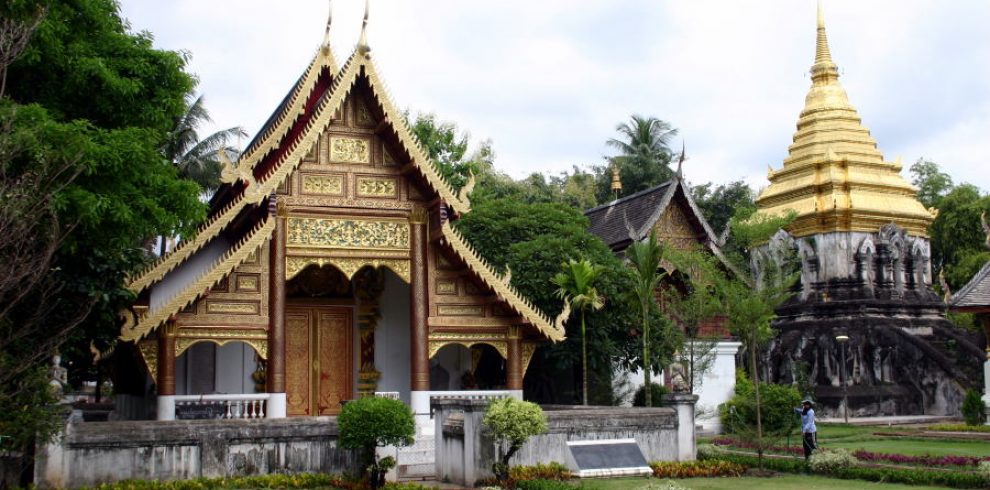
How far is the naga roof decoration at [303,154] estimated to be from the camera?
17172 mm

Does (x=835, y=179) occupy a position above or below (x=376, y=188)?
above

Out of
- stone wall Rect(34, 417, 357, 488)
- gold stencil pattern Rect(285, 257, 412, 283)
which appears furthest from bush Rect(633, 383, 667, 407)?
stone wall Rect(34, 417, 357, 488)

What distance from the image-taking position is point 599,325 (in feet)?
72.8

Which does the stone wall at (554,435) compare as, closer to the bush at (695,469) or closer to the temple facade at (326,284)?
the bush at (695,469)

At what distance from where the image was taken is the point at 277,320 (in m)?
17.2

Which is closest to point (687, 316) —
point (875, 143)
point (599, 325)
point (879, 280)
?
point (599, 325)

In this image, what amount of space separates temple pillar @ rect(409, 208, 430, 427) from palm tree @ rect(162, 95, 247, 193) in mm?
19228

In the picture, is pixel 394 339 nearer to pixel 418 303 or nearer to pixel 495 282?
pixel 418 303

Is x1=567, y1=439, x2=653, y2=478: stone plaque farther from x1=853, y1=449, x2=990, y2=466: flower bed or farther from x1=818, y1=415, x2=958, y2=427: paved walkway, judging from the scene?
x1=818, y1=415, x2=958, y2=427: paved walkway

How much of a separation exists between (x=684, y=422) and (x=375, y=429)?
5509 mm

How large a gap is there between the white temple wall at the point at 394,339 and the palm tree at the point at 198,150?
17.3m

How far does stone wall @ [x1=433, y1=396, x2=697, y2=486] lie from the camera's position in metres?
14.8

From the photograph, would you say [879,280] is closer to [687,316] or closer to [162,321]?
[687,316]

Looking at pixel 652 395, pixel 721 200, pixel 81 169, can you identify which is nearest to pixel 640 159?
pixel 721 200
